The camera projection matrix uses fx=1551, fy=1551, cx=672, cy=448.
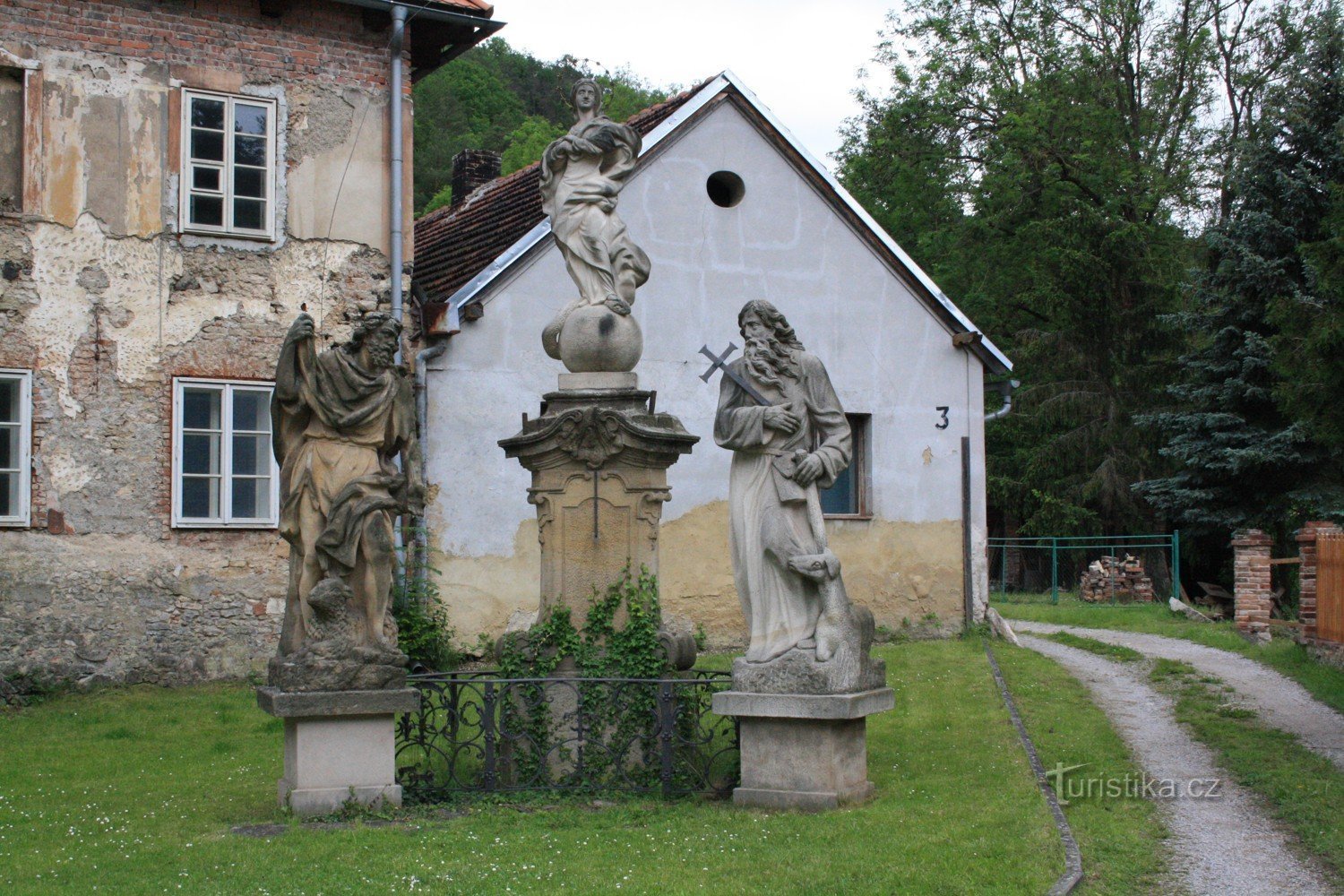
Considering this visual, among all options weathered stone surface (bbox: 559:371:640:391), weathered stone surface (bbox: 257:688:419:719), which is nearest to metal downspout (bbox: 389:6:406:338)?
weathered stone surface (bbox: 559:371:640:391)

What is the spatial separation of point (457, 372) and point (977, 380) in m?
7.36

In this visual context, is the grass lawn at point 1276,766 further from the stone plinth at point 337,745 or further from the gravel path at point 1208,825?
the stone plinth at point 337,745

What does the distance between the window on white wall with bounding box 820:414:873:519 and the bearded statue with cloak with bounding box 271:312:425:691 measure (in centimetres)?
1115

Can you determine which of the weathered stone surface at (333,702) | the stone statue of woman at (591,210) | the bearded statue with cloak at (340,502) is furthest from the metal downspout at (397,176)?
the weathered stone surface at (333,702)

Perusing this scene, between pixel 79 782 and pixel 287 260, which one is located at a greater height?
pixel 287 260

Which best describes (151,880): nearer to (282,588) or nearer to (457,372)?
(282,588)

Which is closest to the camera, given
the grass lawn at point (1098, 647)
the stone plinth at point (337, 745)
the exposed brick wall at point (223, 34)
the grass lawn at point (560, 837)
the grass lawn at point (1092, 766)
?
the grass lawn at point (560, 837)

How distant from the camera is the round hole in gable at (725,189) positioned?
1898cm

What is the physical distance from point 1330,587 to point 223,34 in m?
12.8

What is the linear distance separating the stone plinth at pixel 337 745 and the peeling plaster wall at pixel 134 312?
6.81 meters

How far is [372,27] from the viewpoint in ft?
53.9

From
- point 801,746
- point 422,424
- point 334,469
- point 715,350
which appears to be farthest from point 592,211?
point 715,350

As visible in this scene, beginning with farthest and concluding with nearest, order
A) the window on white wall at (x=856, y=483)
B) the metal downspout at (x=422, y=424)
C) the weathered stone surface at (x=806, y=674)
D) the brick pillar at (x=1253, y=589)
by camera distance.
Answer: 1. the brick pillar at (x=1253, y=589)
2. the window on white wall at (x=856, y=483)
3. the metal downspout at (x=422, y=424)
4. the weathered stone surface at (x=806, y=674)

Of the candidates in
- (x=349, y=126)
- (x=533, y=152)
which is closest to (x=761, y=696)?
(x=349, y=126)
